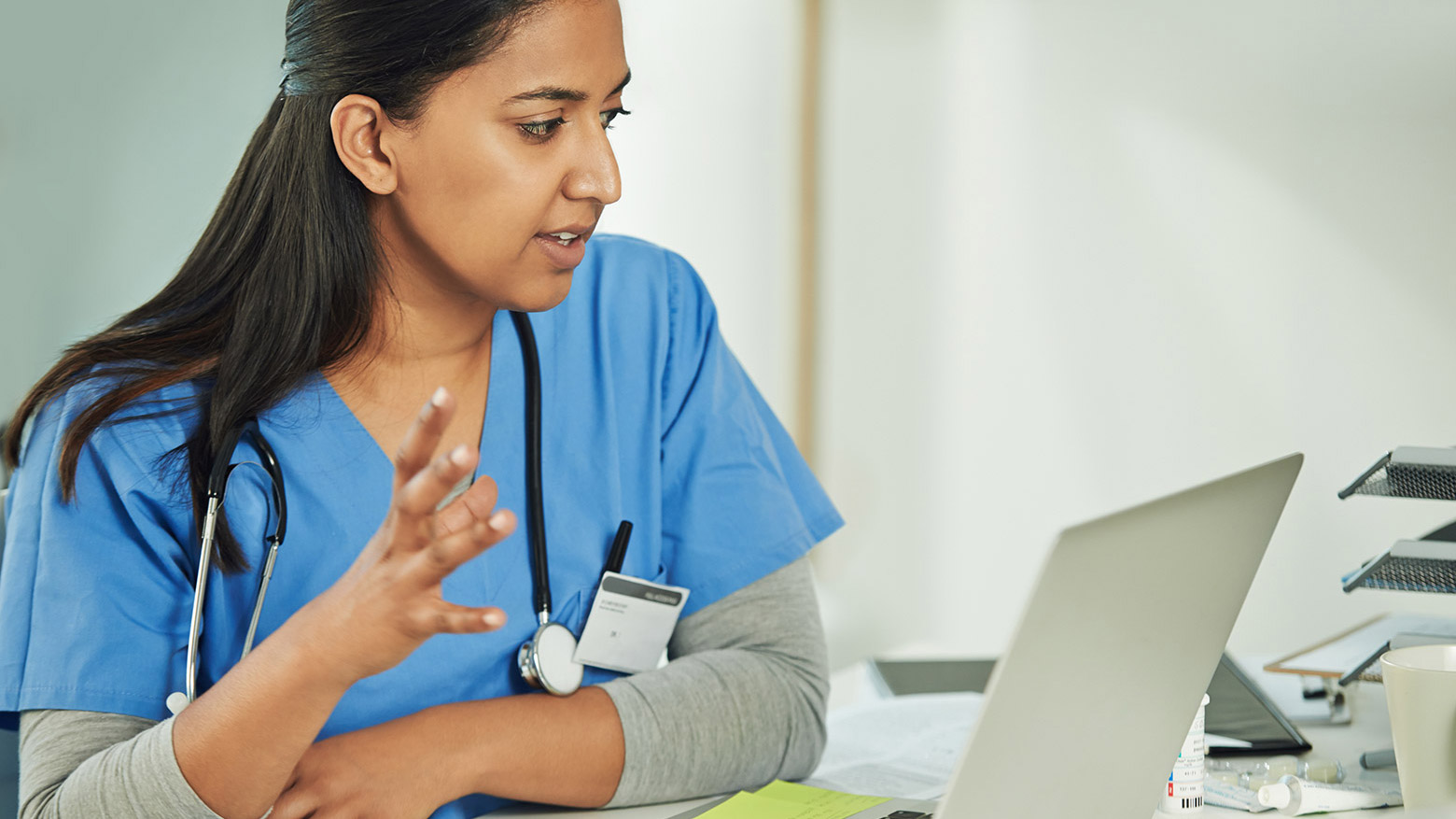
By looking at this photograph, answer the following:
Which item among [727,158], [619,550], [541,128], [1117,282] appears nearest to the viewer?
[541,128]

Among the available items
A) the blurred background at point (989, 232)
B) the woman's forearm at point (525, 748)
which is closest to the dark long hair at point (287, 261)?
the woman's forearm at point (525, 748)

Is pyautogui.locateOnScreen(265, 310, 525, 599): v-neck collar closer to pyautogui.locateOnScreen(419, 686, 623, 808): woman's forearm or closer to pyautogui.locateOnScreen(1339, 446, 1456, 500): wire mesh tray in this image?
pyautogui.locateOnScreen(419, 686, 623, 808): woman's forearm

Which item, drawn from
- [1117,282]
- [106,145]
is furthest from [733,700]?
[1117,282]

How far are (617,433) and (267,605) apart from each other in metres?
0.33

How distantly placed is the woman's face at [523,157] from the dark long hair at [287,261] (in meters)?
0.02

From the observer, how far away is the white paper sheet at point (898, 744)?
3.16 ft

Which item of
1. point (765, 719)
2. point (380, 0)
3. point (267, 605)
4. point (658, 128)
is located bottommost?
point (765, 719)

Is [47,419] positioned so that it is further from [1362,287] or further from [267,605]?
[1362,287]

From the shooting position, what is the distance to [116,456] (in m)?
0.92

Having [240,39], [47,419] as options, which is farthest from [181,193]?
[47,419]

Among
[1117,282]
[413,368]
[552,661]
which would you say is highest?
[1117,282]

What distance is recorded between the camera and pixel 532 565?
1.02 meters

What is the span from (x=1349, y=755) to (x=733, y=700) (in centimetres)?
50

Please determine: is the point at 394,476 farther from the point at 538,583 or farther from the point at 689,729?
the point at 689,729
